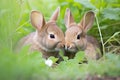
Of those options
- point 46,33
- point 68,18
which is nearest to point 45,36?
point 46,33

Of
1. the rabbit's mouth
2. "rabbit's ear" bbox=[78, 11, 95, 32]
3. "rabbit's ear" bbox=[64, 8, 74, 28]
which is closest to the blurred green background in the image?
"rabbit's ear" bbox=[78, 11, 95, 32]

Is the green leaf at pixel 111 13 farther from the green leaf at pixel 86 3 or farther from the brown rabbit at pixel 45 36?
the brown rabbit at pixel 45 36

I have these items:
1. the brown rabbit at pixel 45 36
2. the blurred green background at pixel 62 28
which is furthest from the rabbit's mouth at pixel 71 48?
the blurred green background at pixel 62 28

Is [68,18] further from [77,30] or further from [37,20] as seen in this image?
[37,20]

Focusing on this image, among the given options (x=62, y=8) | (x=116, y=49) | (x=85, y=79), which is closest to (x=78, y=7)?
(x=62, y=8)

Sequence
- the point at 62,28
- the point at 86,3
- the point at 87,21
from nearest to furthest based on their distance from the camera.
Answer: the point at 86,3 < the point at 87,21 < the point at 62,28
